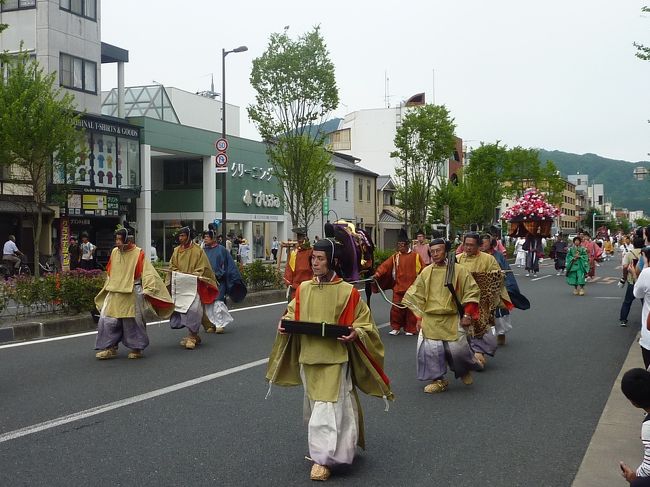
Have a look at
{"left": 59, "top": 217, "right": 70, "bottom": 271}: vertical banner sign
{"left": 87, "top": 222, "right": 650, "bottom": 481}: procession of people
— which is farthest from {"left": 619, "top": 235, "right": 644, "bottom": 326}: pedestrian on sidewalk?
{"left": 59, "top": 217, "right": 70, "bottom": 271}: vertical banner sign

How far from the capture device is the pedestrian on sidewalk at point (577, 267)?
63.8 feet

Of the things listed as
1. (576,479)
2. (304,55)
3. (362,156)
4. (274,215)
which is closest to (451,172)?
(362,156)

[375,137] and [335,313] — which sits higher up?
[375,137]

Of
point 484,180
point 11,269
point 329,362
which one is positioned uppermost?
Answer: point 484,180

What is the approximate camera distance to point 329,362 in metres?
4.84

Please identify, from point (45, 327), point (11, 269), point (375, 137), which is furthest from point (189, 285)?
point (375, 137)

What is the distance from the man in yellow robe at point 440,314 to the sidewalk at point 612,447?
1499 mm

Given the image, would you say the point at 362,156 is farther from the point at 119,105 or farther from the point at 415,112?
the point at 119,105

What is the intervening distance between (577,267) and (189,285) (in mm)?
12710

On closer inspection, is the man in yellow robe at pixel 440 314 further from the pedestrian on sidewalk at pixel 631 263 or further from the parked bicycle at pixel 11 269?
the parked bicycle at pixel 11 269

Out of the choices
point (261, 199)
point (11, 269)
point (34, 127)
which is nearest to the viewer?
point (34, 127)

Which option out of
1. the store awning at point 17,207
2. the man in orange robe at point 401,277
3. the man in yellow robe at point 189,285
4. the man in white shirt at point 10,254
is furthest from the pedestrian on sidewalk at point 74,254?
the man in orange robe at point 401,277

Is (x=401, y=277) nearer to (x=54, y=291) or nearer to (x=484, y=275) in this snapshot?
(x=484, y=275)

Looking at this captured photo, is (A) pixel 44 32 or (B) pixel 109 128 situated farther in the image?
(B) pixel 109 128
